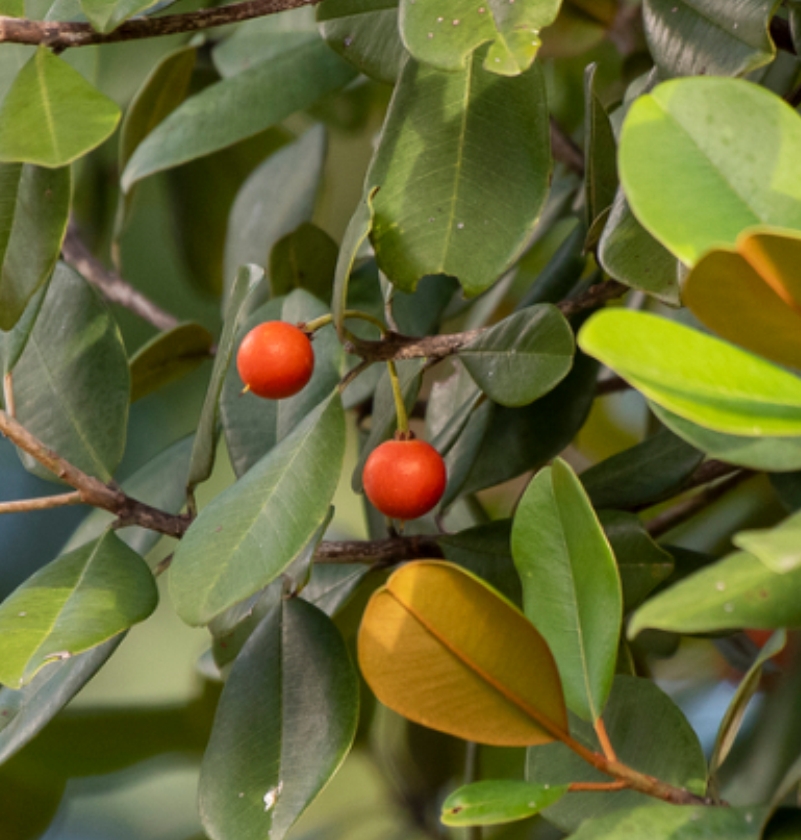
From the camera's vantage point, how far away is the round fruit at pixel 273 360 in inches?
22.0

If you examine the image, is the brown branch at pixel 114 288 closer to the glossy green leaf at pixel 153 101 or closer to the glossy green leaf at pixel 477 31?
the glossy green leaf at pixel 153 101

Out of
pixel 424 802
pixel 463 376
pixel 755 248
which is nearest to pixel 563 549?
pixel 755 248

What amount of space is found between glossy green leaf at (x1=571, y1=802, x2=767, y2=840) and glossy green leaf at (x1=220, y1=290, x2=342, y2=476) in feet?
1.23

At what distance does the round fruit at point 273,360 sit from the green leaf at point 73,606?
131 millimetres

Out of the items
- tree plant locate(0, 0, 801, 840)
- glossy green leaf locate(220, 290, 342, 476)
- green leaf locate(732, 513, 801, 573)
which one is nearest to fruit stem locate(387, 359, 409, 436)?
tree plant locate(0, 0, 801, 840)

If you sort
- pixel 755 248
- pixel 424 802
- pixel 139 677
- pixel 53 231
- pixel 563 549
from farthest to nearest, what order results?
pixel 139 677 → pixel 424 802 → pixel 53 231 → pixel 563 549 → pixel 755 248

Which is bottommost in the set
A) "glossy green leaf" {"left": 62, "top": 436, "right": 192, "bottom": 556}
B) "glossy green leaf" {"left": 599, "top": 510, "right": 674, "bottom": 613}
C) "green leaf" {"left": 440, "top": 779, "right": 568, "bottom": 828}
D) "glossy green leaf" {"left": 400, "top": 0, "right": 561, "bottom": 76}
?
"glossy green leaf" {"left": 62, "top": 436, "right": 192, "bottom": 556}

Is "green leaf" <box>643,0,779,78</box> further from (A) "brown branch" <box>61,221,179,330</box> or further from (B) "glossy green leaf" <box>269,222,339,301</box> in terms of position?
(A) "brown branch" <box>61,221,179,330</box>

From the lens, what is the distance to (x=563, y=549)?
1.41 ft

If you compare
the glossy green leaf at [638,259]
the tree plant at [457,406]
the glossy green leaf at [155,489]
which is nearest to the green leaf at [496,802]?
the tree plant at [457,406]

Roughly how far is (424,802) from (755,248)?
874 millimetres

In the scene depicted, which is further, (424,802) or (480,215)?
(424,802)

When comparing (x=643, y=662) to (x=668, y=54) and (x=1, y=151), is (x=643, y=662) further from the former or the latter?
(x=1, y=151)

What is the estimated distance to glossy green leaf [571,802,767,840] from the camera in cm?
36
